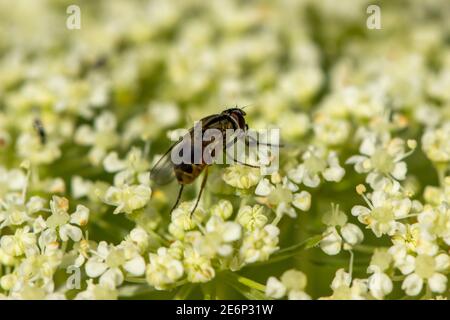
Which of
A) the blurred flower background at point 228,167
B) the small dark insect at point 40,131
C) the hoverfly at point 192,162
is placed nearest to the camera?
the blurred flower background at point 228,167

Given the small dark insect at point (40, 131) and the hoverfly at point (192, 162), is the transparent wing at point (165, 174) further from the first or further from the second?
the small dark insect at point (40, 131)

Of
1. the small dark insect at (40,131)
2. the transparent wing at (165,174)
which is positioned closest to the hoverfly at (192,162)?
the transparent wing at (165,174)

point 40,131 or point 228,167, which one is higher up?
point 40,131

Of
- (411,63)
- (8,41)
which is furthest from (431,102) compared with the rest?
(8,41)

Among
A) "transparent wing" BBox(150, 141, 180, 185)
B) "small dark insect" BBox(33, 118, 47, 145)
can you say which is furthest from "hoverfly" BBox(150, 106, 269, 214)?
"small dark insect" BBox(33, 118, 47, 145)

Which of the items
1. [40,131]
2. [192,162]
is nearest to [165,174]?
[192,162]

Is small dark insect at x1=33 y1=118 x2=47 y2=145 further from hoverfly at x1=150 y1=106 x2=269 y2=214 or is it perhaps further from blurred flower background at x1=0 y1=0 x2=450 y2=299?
hoverfly at x1=150 y1=106 x2=269 y2=214

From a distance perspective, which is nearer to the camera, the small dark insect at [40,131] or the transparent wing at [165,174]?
the transparent wing at [165,174]

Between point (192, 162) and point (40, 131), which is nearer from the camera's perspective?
point (192, 162)

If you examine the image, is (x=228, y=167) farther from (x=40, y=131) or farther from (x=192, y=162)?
(x=40, y=131)
